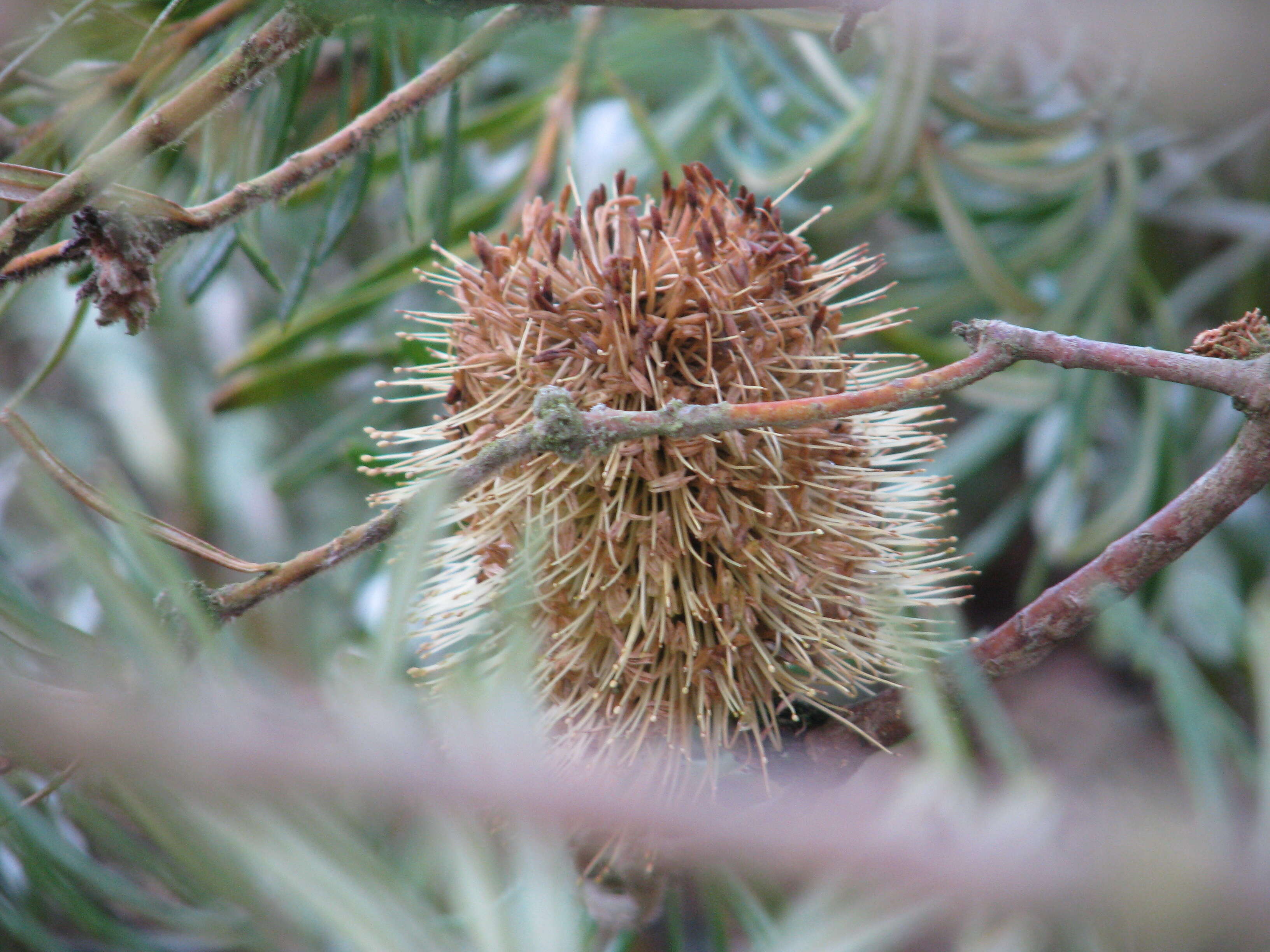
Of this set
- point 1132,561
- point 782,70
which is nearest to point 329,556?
point 1132,561

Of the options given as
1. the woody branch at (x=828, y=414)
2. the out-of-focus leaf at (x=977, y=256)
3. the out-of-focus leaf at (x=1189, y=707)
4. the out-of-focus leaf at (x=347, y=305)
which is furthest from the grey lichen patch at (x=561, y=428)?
the out-of-focus leaf at (x=977, y=256)

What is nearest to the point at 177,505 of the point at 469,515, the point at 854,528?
the point at 469,515

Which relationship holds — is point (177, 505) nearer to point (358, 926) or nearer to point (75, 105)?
point (75, 105)

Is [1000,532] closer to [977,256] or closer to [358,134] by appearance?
[977,256]

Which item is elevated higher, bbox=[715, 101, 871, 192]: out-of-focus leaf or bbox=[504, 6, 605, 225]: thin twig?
bbox=[504, 6, 605, 225]: thin twig

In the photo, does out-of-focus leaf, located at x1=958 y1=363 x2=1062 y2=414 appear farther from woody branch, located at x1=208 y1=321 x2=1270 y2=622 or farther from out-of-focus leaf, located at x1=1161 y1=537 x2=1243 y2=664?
woody branch, located at x1=208 y1=321 x2=1270 y2=622

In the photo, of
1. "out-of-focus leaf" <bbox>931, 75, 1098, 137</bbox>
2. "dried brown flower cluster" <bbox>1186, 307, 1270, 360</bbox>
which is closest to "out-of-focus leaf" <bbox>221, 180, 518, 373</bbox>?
"out-of-focus leaf" <bbox>931, 75, 1098, 137</bbox>
